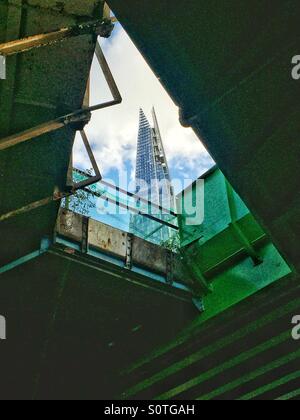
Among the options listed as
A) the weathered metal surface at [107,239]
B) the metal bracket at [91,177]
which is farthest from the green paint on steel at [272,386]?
the metal bracket at [91,177]

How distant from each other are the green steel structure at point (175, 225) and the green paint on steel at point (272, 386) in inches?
1.7

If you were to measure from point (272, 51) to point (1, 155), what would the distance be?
341cm

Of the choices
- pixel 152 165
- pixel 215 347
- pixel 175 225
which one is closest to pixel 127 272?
pixel 175 225

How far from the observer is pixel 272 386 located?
27.7 feet

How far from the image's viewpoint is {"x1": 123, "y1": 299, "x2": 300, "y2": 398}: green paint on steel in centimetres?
694

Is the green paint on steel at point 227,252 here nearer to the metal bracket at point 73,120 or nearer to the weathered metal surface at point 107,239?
the weathered metal surface at point 107,239

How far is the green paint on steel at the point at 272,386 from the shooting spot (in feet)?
26.9

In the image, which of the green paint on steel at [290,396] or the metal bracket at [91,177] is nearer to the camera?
the metal bracket at [91,177]

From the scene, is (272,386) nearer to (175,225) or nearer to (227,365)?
(227,365)

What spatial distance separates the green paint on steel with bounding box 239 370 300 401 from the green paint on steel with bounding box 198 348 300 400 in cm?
41

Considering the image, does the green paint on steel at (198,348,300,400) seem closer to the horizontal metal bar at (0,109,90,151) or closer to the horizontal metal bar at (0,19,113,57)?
the horizontal metal bar at (0,109,90,151)

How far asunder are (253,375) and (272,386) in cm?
55

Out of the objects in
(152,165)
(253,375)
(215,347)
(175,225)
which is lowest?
(253,375)
